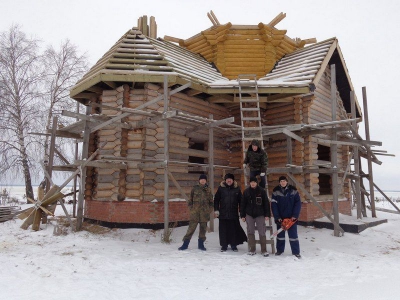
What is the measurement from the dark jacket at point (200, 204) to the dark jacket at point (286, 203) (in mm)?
1485

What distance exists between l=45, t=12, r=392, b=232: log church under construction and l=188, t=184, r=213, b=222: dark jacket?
0.86 m

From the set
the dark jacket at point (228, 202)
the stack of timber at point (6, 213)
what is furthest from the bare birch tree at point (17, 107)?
the dark jacket at point (228, 202)

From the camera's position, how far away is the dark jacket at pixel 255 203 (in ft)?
21.4

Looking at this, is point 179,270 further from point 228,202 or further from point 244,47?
point 244,47

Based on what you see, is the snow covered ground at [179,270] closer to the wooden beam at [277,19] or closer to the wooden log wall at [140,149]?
the wooden log wall at [140,149]

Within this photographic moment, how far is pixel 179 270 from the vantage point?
5234 millimetres

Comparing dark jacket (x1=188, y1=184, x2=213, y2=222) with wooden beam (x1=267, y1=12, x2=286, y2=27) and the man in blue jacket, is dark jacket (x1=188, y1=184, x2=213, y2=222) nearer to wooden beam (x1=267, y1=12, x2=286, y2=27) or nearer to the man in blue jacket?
the man in blue jacket

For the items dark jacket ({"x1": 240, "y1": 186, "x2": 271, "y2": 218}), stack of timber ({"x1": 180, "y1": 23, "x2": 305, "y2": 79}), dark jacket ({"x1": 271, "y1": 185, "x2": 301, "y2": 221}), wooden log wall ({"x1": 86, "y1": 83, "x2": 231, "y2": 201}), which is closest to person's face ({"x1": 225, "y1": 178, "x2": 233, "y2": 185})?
dark jacket ({"x1": 240, "y1": 186, "x2": 271, "y2": 218})

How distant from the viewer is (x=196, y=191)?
273 inches

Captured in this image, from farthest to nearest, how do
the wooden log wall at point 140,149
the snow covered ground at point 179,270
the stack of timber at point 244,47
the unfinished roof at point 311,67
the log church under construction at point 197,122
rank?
the stack of timber at point 244,47 < the unfinished roof at point 311,67 < the wooden log wall at point 140,149 < the log church under construction at point 197,122 < the snow covered ground at point 179,270

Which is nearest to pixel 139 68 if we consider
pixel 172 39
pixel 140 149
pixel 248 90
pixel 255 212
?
pixel 140 149

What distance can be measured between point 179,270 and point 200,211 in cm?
179

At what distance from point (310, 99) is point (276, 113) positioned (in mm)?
1354

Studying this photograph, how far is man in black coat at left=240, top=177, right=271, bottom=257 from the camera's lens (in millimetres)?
6520
